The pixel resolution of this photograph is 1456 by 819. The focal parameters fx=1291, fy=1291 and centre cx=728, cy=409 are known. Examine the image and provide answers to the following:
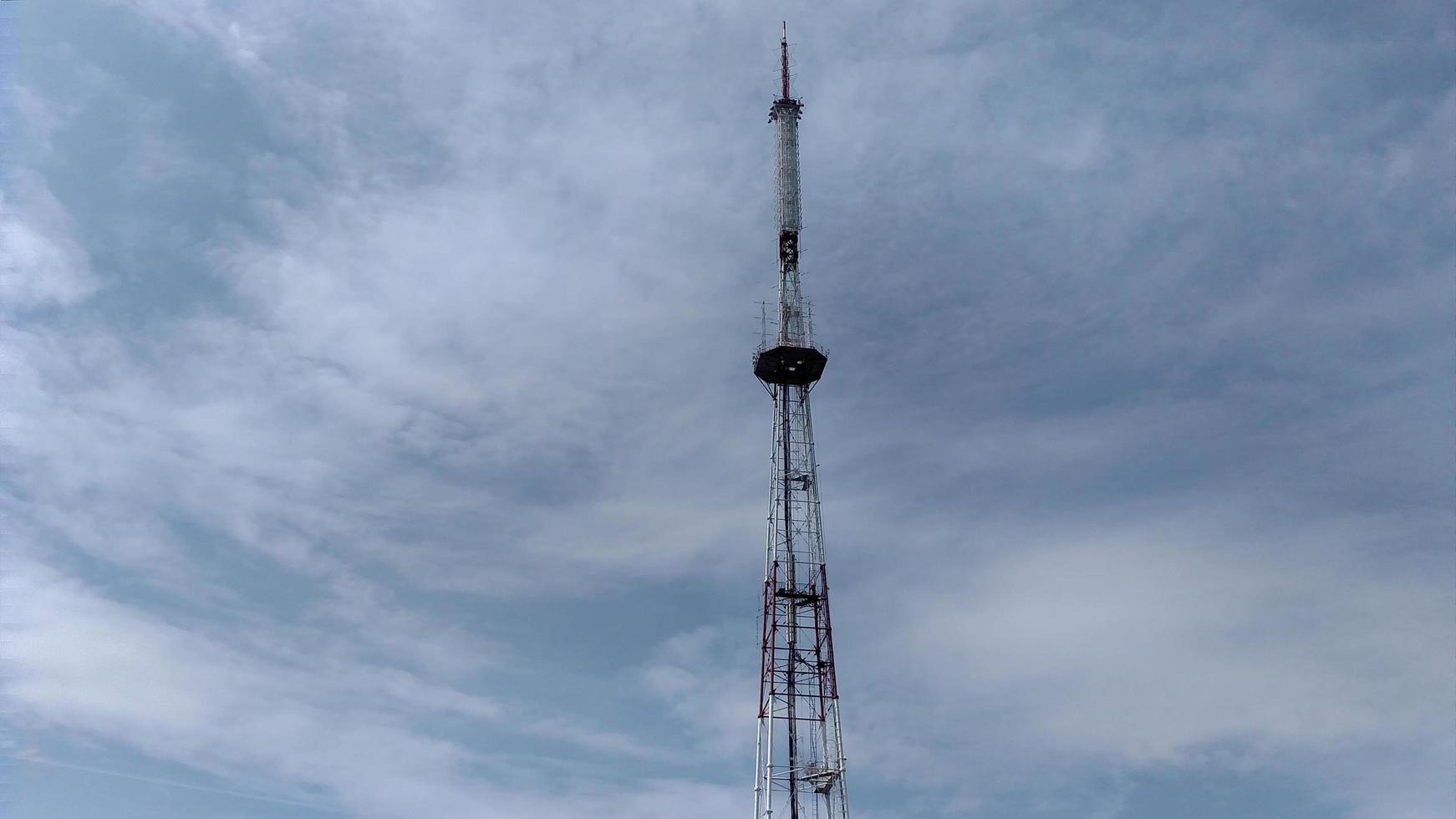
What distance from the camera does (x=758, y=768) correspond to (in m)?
120

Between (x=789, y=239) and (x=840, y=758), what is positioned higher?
(x=789, y=239)

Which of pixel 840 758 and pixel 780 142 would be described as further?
pixel 780 142

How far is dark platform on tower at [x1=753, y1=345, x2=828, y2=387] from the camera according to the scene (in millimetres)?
130375

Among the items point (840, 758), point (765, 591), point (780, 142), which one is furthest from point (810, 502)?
point (780, 142)

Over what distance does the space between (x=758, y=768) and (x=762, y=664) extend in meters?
9.77

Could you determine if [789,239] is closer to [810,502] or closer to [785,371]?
[785,371]

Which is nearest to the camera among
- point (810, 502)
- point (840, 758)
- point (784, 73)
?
point (840, 758)

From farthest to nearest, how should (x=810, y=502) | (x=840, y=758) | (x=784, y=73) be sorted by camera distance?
(x=784, y=73) < (x=810, y=502) < (x=840, y=758)

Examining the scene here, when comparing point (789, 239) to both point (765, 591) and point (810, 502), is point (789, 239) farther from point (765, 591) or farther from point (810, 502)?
point (765, 591)

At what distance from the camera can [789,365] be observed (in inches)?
5172

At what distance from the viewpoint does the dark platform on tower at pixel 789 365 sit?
13038cm

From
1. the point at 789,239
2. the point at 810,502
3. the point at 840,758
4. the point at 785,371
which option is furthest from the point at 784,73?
the point at 840,758

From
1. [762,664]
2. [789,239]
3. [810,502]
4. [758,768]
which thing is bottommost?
[758,768]

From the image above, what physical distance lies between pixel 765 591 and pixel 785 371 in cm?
2248
